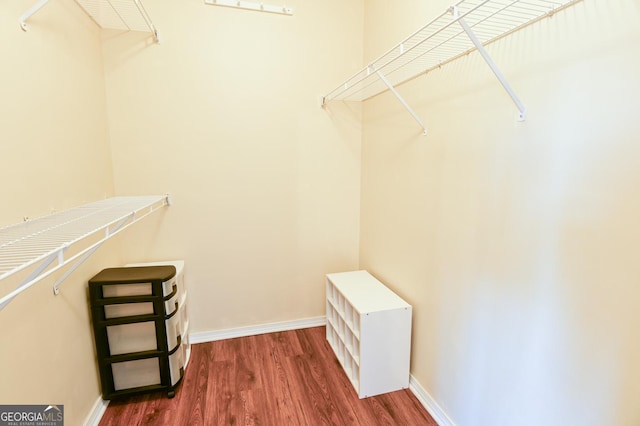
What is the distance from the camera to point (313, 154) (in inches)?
102

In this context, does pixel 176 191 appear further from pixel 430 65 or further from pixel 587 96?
pixel 587 96

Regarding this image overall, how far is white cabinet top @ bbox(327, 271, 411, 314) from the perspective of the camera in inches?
77.3

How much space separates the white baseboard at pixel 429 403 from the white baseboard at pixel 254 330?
40.1 inches

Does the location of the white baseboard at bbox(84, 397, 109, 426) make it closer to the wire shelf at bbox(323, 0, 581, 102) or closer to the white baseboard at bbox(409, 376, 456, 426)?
the white baseboard at bbox(409, 376, 456, 426)

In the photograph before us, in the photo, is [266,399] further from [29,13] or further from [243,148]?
[29,13]

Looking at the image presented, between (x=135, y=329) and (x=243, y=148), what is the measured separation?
1.39 meters

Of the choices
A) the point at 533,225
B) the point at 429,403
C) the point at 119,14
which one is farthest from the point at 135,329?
the point at 533,225

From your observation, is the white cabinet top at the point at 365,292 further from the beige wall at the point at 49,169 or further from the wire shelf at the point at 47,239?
the beige wall at the point at 49,169

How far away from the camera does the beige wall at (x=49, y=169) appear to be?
1.17m

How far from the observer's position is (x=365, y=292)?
2178 mm

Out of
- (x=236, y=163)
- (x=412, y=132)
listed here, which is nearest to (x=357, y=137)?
(x=412, y=132)

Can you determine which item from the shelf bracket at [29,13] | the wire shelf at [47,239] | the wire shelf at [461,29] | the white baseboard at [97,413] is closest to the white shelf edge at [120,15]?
the shelf bracket at [29,13]

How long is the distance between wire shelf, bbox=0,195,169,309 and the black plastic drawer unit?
321mm

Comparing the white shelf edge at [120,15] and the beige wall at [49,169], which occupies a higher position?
the white shelf edge at [120,15]
